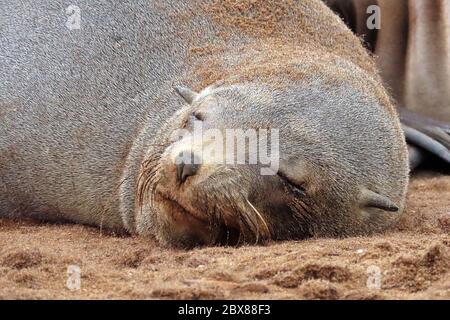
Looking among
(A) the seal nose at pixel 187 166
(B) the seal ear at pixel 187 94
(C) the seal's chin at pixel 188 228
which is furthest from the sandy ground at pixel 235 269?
(B) the seal ear at pixel 187 94

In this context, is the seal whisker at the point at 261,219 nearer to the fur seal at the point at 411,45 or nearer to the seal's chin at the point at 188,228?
the seal's chin at the point at 188,228

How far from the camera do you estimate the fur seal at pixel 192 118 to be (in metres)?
4.23

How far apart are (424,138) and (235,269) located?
341cm

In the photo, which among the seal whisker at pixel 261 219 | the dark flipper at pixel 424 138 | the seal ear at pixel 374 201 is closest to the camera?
the seal whisker at pixel 261 219

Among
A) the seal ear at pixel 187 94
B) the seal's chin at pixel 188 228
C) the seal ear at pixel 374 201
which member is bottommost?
the seal's chin at pixel 188 228

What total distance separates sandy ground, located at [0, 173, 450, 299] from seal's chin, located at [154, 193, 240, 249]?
0.23ft

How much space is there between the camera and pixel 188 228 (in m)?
4.23

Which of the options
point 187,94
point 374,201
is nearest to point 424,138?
point 374,201

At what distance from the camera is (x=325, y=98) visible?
4.51 metres

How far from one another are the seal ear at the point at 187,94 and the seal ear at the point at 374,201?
0.87m

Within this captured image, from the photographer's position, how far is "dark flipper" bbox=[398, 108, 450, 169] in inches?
267

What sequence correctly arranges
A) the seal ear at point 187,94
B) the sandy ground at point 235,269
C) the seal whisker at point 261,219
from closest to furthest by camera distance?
1. the sandy ground at point 235,269
2. the seal whisker at point 261,219
3. the seal ear at point 187,94

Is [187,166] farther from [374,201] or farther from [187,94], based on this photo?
[374,201]
